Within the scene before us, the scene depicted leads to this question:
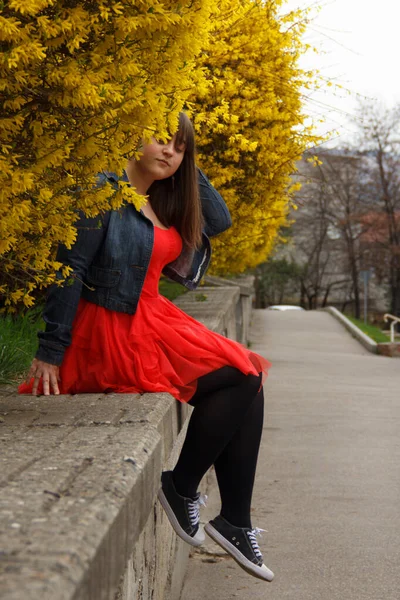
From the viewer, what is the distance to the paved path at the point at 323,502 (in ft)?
13.1

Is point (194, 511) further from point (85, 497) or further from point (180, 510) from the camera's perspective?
point (85, 497)

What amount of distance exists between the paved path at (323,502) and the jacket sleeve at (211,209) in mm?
1502

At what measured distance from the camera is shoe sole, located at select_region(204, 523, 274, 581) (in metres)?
3.24

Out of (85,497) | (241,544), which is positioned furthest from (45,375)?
(85,497)

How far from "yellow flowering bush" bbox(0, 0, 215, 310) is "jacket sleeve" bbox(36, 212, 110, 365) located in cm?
47

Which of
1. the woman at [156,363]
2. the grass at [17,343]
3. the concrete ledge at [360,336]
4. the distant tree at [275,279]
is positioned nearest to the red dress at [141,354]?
the woman at [156,363]

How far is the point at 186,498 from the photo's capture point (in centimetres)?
330

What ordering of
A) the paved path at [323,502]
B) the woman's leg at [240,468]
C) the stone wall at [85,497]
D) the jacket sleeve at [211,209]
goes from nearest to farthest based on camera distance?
the stone wall at [85,497]
the woman's leg at [240,468]
the paved path at [323,502]
the jacket sleeve at [211,209]

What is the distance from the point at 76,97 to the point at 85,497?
110 cm

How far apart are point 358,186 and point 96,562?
145ft

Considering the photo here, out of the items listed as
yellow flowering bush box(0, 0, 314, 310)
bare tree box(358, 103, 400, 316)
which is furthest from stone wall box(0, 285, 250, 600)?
bare tree box(358, 103, 400, 316)

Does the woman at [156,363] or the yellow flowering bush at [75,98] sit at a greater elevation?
the yellow flowering bush at [75,98]

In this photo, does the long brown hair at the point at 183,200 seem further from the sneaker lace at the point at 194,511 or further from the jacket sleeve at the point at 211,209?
the sneaker lace at the point at 194,511

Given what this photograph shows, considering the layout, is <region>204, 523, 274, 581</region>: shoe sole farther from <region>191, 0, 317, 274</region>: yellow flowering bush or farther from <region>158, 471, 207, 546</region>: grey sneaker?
<region>191, 0, 317, 274</region>: yellow flowering bush
